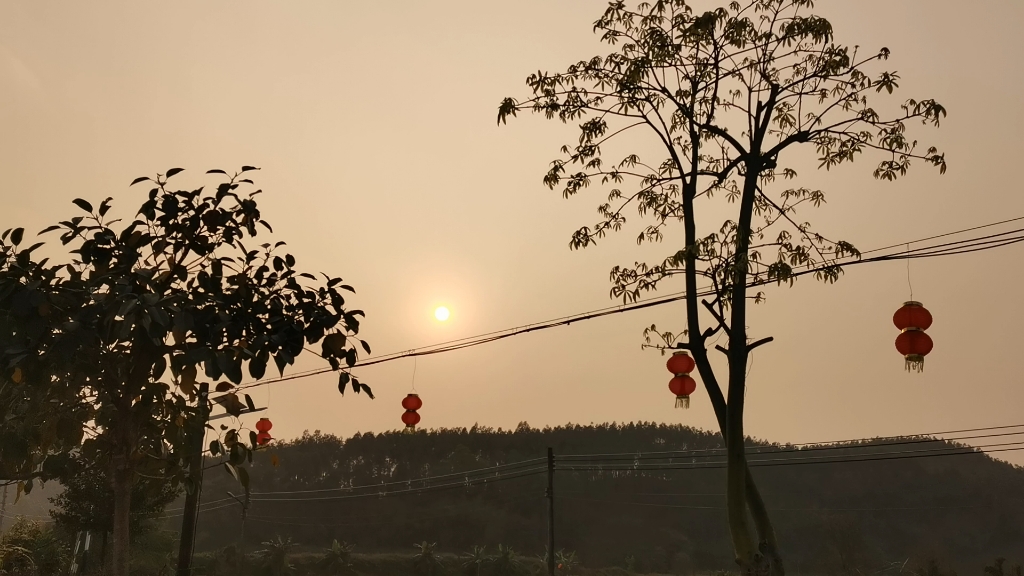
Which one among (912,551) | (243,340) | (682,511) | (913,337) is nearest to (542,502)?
(682,511)

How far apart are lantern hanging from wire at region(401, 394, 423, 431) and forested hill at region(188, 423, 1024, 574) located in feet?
146

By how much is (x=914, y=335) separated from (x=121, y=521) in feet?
24.2

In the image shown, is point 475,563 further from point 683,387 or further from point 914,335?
point 914,335

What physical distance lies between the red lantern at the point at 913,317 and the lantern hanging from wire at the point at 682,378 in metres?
2.30

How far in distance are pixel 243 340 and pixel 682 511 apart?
224 feet

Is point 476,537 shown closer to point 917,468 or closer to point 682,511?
point 682,511

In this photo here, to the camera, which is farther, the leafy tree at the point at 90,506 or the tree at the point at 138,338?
the leafy tree at the point at 90,506

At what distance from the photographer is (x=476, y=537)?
66812 mm

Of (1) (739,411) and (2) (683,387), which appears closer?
(1) (739,411)

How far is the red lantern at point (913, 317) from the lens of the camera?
8.96 meters

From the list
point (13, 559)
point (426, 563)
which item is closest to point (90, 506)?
point (13, 559)

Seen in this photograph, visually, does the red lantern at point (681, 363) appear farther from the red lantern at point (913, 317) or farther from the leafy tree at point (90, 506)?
the leafy tree at point (90, 506)

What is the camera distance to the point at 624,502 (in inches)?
2778

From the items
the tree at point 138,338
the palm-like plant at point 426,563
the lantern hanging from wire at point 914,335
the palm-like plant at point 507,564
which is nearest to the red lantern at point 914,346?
the lantern hanging from wire at point 914,335
